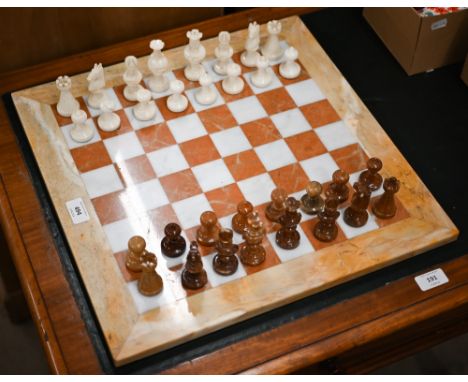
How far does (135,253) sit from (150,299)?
130 millimetres

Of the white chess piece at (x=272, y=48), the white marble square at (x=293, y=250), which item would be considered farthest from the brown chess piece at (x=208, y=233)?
the white chess piece at (x=272, y=48)

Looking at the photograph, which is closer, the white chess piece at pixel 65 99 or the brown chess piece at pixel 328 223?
the brown chess piece at pixel 328 223

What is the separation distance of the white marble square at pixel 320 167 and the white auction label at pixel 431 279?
0.40 meters

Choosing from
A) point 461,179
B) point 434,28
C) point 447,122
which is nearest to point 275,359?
point 461,179

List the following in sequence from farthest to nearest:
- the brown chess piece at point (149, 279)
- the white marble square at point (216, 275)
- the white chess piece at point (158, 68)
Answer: the white chess piece at point (158, 68)
the white marble square at point (216, 275)
the brown chess piece at point (149, 279)

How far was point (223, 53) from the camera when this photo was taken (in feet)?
7.51

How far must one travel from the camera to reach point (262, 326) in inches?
72.8

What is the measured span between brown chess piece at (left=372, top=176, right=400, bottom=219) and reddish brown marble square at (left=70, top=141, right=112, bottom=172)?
0.80m

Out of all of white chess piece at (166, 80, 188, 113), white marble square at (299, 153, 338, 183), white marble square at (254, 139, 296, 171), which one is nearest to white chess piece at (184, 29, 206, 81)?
white chess piece at (166, 80, 188, 113)

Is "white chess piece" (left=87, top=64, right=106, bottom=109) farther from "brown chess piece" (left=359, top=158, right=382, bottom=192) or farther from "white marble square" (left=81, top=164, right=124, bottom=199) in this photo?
"brown chess piece" (left=359, top=158, right=382, bottom=192)

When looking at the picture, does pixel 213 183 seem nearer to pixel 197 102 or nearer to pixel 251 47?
pixel 197 102

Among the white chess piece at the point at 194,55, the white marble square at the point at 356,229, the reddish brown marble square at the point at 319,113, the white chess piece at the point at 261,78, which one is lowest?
the white marble square at the point at 356,229

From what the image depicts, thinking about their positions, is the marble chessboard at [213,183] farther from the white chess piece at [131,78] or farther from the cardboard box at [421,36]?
the cardboard box at [421,36]

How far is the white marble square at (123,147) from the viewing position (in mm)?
2148
